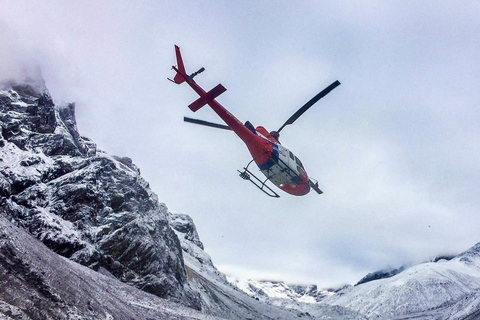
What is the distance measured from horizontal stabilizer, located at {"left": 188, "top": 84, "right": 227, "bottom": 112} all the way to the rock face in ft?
125

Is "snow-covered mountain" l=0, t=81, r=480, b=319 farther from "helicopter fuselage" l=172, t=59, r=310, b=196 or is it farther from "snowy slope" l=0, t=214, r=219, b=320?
"helicopter fuselage" l=172, t=59, r=310, b=196

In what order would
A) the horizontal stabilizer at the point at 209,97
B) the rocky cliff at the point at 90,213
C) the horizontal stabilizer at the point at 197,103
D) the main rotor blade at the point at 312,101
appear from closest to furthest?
the main rotor blade at the point at 312,101, the horizontal stabilizer at the point at 209,97, the horizontal stabilizer at the point at 197,103, the rocky cliff at the point at 90,213

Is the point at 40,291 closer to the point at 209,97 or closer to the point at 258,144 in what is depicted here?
the point at 209,97

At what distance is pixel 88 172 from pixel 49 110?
1838 cm

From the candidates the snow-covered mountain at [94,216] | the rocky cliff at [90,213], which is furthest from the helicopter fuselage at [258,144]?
the rocky cliff at [90,213]

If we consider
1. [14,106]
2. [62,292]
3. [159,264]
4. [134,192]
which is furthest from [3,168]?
[62,292]

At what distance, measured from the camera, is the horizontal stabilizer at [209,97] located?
2297 centimetres

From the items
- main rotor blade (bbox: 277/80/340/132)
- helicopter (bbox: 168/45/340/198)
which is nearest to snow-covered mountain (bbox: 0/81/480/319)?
helicopter (bbox: 168/45/340/198)

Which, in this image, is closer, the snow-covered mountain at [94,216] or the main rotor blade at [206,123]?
the main rotor blade at [206,123]

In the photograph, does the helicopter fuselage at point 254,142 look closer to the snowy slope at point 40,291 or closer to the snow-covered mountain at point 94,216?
the snowy slope at point 40,291

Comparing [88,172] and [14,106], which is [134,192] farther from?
[14,106]

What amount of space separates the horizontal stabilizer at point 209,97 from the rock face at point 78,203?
38.2m

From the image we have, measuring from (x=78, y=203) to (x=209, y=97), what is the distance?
45024 millimetres

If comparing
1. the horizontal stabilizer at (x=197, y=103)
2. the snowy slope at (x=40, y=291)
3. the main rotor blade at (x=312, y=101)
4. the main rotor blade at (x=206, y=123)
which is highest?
the main rotor blade at (x=312, y=101)
